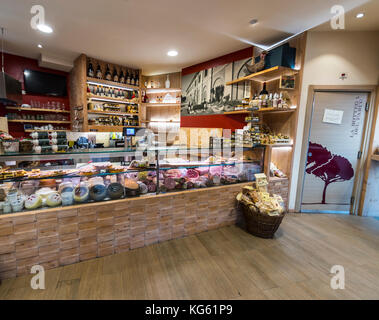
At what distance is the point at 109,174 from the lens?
Result: 6.49ft

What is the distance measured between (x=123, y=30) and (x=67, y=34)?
109 centimetres

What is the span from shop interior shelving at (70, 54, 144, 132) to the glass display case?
8.16 feet

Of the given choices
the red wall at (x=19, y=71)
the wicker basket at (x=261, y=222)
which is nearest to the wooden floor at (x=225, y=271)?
the wicker basket at (x=261, y=222)

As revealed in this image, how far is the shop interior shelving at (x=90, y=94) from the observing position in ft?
14.4

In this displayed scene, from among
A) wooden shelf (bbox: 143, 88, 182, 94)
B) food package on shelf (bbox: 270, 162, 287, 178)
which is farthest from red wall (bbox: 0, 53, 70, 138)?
food package on shelf (bbox: 270, 162, 287, 178)

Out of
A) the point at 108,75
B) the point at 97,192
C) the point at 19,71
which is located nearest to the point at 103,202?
the point at 97,192

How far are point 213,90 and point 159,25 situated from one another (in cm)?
177

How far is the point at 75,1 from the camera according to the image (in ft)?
7.81

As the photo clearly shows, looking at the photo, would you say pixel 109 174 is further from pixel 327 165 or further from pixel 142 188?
pixel 327 165

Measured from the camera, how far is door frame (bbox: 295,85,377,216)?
2.98 meters

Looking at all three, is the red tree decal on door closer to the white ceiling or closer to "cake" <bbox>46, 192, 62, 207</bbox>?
the white ceiling

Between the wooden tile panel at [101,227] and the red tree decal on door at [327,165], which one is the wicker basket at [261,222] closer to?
the wooden tile panel at [101,227]

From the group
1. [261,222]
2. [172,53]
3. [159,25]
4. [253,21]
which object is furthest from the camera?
[172,53]

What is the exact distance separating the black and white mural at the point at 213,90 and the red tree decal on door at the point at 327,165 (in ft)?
5.15
